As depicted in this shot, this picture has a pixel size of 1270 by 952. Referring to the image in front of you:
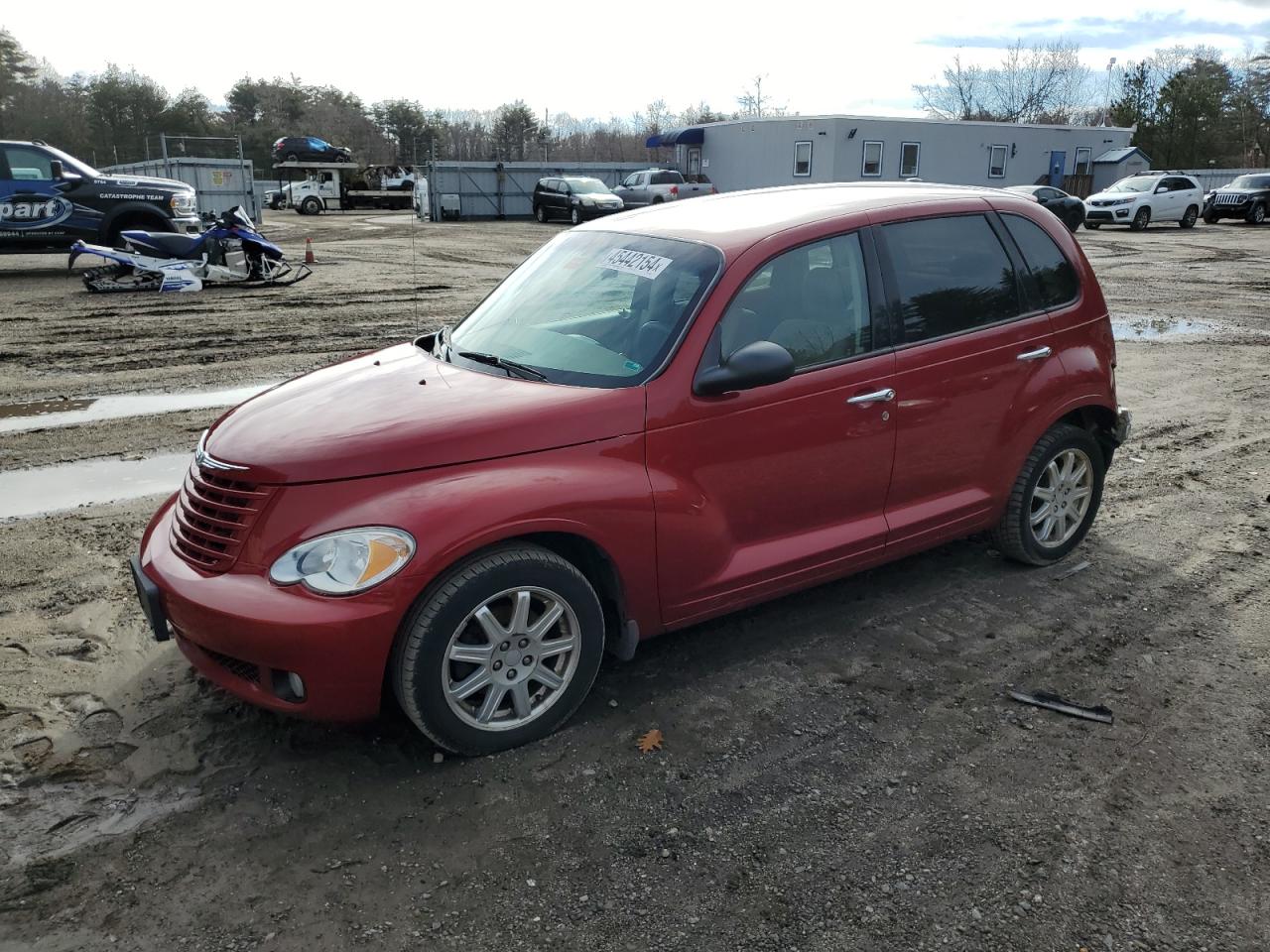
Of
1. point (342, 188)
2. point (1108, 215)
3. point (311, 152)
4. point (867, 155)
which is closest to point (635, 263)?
point (1108, 215)

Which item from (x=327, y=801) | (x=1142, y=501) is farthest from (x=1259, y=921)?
(x=1142, y=501)

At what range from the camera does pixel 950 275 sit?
4.46 meters

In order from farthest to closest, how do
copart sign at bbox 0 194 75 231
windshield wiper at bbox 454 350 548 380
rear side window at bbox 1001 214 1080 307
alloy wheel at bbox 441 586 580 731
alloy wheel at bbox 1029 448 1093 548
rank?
copart sign at bbox 0 194 75 231 → alloy wheel at bbox 1029 448 1093 548 → rear side window at bbox 1001 214 1080 307 → windshield wiper at bbox 454 350 548 380 → alloy wheel at bbox 441 586 580 731

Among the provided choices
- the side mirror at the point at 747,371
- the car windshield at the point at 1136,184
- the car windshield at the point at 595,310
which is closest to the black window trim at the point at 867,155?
the car windshield at the point at 1136,184

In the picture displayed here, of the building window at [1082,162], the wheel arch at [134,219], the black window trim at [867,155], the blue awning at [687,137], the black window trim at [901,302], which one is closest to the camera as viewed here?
the black window trim at [901,302]

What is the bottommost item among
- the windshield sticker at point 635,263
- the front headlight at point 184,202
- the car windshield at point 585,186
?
the windshield sticker at point 635,263

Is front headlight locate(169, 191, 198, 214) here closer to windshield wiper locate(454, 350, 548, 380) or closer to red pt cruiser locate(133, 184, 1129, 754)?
red pt cruiser locate(133, 184, 1129, 754)

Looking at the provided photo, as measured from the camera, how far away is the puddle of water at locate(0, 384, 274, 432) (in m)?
7.83

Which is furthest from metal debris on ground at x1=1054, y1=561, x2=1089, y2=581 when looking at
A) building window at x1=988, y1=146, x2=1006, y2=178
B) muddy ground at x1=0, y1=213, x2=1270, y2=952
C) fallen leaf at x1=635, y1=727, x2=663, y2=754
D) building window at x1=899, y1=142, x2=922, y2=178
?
building window at x1=988, y1=146, x2=1006, y2=178

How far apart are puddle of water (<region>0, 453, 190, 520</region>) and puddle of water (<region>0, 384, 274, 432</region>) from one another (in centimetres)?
137

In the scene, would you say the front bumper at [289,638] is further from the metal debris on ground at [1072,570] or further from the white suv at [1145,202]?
the white suv at [1145,202]

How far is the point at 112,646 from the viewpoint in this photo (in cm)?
414

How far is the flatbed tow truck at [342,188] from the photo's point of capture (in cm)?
4397

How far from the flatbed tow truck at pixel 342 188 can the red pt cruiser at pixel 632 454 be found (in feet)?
141
